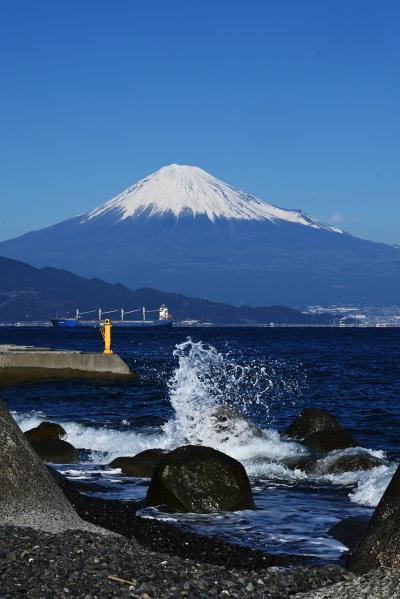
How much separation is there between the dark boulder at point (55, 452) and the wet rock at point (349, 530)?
28.2ft

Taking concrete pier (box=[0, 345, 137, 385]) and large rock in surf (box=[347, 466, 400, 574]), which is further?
concrete pier (box=[0, 345, 137, 385])

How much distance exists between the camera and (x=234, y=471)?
1576cm

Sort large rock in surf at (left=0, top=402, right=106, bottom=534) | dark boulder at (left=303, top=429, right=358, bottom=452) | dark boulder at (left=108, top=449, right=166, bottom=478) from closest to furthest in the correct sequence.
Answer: large rock in surf at (left=0, top=402, right=106, bottom=534), dark boulder at (left=108, top=449, right=166, bottom=478), dark boulder at (left=303, top=429, right=358, bottom=452)

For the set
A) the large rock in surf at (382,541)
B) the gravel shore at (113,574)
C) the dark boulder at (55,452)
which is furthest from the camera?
the dark boulder at (55,452)

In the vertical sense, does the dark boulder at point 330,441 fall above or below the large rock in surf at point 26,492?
below

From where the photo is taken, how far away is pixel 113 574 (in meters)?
9.45

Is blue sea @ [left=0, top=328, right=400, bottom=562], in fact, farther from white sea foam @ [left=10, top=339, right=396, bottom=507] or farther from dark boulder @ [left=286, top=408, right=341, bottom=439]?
dark boulder @ [left=286, top=408, right=341, bottom=439]

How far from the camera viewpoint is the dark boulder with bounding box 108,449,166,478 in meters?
20.1

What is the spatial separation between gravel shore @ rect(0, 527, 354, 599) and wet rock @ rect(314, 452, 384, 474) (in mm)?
9780

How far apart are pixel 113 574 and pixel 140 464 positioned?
10959 millimetres

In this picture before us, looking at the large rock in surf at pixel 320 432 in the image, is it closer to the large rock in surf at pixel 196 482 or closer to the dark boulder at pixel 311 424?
the dark boulder at pixel 311 424

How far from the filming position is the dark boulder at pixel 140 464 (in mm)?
20125

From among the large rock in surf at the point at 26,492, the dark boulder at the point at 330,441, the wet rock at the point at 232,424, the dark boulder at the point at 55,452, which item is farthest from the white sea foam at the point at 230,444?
the large rock in surf at the point at 26,492

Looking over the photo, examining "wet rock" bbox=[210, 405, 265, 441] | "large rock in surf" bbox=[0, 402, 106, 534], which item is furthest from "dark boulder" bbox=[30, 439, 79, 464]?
"large rock in surf" bbox=[0, 402, 106, 534]
